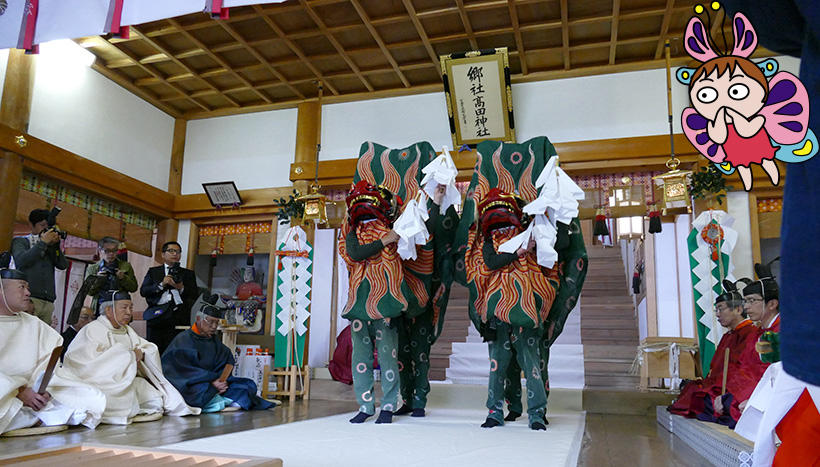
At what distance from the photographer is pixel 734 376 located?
134 inches

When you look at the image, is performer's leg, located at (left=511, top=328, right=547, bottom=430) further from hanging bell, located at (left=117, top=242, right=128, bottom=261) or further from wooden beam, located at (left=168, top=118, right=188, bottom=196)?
wooden beam, located at (left=168, top=118, right=188, bottom=196)

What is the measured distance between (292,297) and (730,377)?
3.97 meters

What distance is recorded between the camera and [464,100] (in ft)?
21.8

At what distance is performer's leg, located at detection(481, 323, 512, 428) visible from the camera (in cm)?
338

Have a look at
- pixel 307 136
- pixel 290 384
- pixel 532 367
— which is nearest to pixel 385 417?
pixel 532 367

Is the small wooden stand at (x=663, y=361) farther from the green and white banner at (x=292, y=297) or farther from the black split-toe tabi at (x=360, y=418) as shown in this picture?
the green and white banner at (x=292, y=297)

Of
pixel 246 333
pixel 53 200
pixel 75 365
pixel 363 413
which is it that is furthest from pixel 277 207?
pixel 363 413

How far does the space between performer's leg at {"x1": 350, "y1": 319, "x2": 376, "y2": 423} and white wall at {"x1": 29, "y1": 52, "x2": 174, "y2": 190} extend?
14.7 feet

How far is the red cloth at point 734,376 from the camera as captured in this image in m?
3.20

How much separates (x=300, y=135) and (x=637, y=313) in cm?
500

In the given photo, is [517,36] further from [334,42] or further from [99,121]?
[99,121]

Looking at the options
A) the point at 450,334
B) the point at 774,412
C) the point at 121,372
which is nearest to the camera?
the point at 774,412

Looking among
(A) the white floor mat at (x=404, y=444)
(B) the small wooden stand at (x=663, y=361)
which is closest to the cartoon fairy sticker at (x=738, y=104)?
(A) the white floor mat at (x=404, y=444)

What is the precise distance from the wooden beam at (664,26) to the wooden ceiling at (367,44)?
1 centimetres
